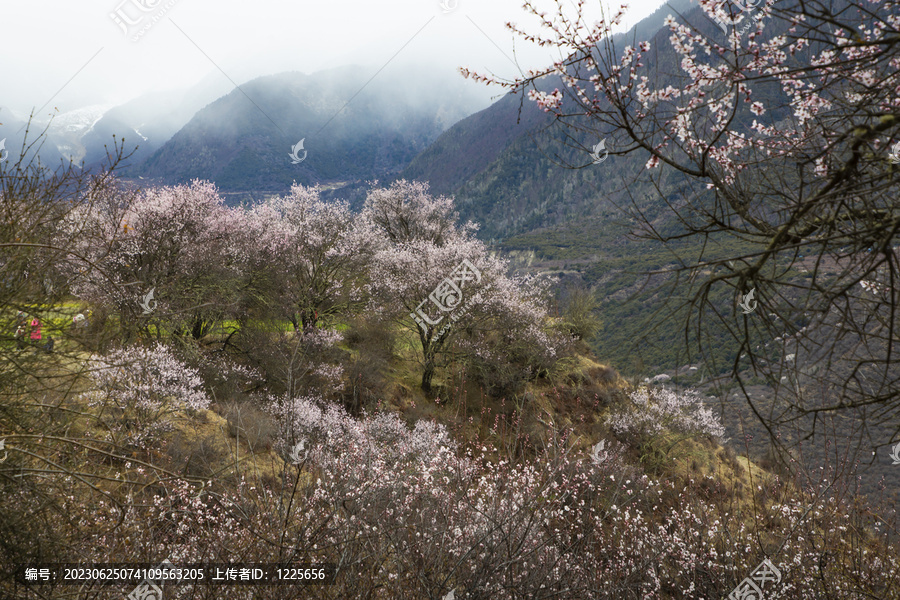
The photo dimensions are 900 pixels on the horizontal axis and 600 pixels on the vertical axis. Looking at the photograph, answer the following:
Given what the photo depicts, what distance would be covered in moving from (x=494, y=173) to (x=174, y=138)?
149m

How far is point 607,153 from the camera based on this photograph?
3838mm

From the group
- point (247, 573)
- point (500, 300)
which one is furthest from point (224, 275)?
point (247, 573)

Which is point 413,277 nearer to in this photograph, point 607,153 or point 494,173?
point 607,153

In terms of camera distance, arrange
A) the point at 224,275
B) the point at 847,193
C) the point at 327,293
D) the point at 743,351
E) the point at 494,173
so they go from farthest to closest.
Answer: the point at 494,173 < the point at 327,293 < the point at 224,275 < the point at 743,351 < the point at 847,193
